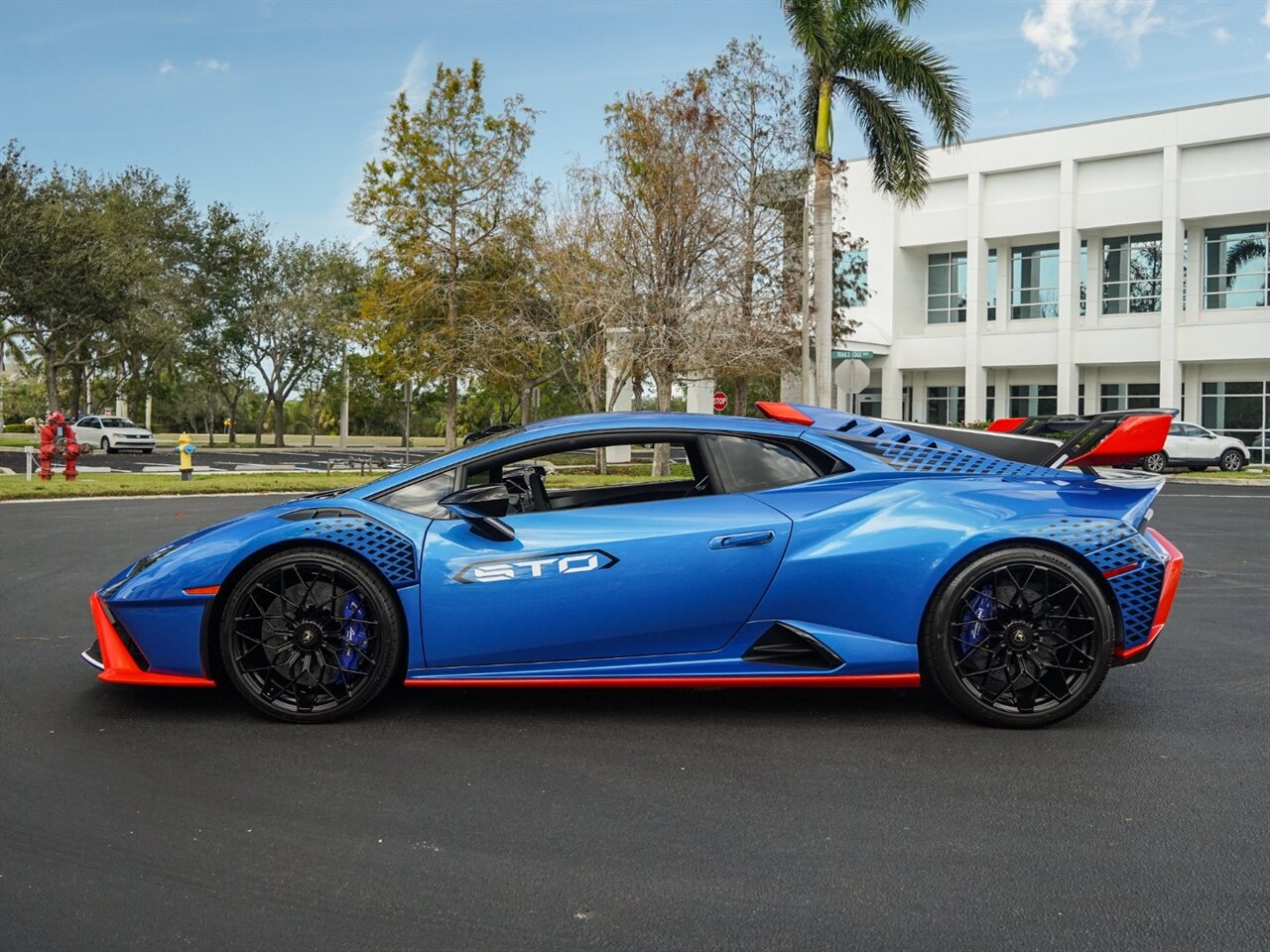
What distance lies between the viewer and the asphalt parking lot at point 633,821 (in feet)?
9.11

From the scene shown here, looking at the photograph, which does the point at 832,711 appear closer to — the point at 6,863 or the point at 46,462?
the point at 6,863

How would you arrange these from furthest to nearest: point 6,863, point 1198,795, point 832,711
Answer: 1. point 832,711
2. point 1198,795
3. point 6,863

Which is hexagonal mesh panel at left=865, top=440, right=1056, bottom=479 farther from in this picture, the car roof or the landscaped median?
the landscaped median

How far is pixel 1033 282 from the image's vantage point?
42.3 meters

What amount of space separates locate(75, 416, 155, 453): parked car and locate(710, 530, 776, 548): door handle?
42315mm

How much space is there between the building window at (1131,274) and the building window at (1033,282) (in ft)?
5.93

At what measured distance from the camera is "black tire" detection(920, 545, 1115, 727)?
14.7ft

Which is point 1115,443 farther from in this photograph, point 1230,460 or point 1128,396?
point 1128,396

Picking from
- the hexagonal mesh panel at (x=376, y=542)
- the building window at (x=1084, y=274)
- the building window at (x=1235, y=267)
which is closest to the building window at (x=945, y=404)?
the building window at (x=1084, y=274)

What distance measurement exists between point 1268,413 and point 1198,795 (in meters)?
39.6

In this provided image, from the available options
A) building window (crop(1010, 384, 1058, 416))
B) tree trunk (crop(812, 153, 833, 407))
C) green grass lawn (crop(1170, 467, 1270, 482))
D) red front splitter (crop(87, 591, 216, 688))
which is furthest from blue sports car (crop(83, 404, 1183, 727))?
building window (crop(1010, 384, 1058, 416))

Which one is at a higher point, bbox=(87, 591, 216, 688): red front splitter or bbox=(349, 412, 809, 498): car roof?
bbox=(349, 412, 809, 498): car roof

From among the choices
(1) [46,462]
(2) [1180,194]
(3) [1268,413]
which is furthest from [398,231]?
(3) [1268,413]

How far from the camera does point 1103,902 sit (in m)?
2.91
